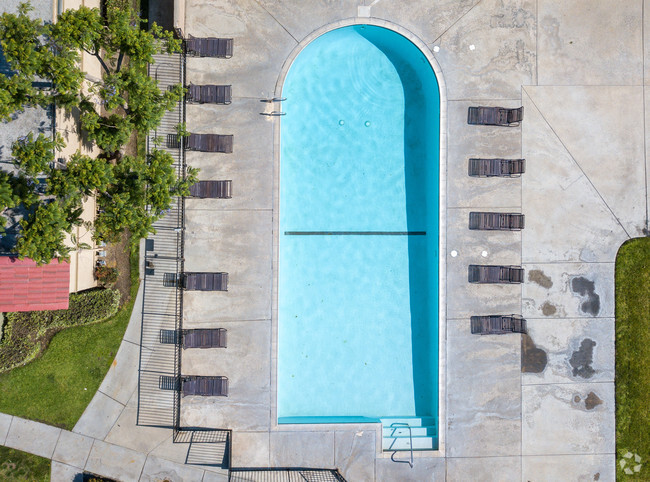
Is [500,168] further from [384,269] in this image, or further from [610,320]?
[610,320]

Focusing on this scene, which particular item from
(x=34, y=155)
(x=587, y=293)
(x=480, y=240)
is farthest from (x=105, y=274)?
(x=587, y=293)

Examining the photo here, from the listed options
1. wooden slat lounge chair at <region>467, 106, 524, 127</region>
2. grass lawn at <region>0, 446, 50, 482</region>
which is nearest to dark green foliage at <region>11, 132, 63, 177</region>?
grass lawn at <region>0, 446, 50, 482</region>

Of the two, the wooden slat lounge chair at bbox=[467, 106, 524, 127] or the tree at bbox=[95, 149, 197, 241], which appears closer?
the tree at bbox=[95, 149, 197, 241]

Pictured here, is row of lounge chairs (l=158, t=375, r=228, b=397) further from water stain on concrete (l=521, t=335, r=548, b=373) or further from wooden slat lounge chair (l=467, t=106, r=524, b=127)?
wooden slat lounge chair (l=467, t=106, r=524, b=127)

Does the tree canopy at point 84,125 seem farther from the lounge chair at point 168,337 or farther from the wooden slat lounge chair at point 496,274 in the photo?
the wooden slat lounge chair at point 496,274

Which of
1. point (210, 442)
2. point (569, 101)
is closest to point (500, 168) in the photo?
point (569, 101)

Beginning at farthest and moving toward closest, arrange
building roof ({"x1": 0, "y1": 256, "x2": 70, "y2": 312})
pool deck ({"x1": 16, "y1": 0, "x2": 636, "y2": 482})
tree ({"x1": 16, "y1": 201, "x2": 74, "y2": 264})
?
pool deck ({"x1": 16, "y1": 0, "x2": 636, "y2": 482}) → building roof ({"x1": 0, "y1": 256, "x2": 70, "y2": 312}) → tree ({"x1": 16, "y1": 201, "x2": 74, "y2": 264})

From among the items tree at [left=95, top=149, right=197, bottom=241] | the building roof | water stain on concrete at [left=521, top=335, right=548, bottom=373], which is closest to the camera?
tree at [left=95, top=149, right=197, bottom=241]

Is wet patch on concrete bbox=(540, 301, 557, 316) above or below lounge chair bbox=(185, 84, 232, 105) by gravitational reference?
below
